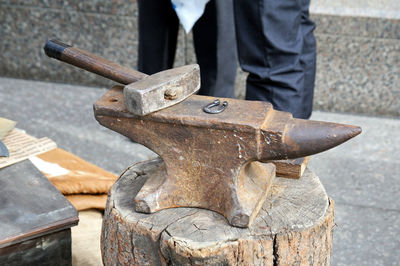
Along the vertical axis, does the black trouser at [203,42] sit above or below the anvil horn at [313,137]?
below

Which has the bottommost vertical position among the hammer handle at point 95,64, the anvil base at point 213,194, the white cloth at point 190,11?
the anvil base at point 213,194

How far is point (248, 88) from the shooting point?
2.62 metres

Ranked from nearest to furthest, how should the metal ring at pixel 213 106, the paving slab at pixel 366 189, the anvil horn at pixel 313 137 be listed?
the anvil horn at pixel 313 137 → the metal ring at pixel 213 106 → the paving slab at pixel 366 189

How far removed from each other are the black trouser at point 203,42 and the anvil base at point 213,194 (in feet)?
4.82

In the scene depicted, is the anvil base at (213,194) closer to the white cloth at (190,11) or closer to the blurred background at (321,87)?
the blurred background at (321,87)

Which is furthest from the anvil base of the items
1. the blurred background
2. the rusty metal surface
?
the blurred background

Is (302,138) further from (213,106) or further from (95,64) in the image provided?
(95,64)

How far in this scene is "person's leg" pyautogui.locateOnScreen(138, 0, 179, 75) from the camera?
3160 millimetres

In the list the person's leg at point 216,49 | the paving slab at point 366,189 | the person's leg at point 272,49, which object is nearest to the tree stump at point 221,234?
the person's leg at point 272,49

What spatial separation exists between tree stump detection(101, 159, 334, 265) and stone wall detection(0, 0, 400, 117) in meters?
2.11

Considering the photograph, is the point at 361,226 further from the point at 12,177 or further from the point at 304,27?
the point at 12,177

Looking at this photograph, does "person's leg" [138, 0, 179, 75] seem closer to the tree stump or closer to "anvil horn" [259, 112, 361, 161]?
the tree stump

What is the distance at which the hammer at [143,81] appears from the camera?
160cm

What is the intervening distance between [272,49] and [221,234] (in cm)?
113
